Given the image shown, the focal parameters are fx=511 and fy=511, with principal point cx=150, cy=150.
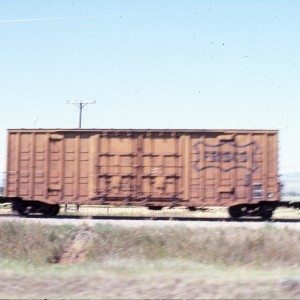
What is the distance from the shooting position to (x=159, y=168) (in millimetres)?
21031

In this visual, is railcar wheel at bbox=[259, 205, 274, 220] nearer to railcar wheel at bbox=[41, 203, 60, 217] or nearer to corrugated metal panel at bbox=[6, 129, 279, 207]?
corrugated metal panel at bbox=[6, 129, 279, 207]

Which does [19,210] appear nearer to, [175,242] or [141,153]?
[141,153]

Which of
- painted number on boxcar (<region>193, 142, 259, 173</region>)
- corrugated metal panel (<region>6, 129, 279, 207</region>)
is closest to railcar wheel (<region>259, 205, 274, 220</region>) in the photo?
corrugated metal panel (<region>6, 129, 279, 207</region>)

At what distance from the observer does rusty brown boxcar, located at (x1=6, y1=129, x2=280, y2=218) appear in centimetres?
2095

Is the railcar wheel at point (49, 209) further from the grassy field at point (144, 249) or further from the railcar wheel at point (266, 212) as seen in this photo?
the railcar wheel at point (266, 212)

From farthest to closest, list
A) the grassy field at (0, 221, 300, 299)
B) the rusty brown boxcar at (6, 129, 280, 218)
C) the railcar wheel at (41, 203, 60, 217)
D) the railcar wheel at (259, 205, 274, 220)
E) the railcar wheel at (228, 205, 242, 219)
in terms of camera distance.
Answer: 1. the railcar wheel at (41, 203, 60, 217)
2. the railcar wheel at (228, 205, 242, 219)
3. the railcar wheel at (259, 205, 274, 220)
4. the rusty brown boxcar at (6, 129, 280, 218)
5. the grassy field at (0, 221, 300, 299)

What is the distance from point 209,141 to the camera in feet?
69.4

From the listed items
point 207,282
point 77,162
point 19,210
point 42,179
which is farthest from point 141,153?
point 207,282

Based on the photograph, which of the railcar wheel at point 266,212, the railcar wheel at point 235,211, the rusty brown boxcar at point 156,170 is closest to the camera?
the rusty brown boxcar at point 156,170

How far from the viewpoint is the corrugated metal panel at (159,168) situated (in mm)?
20953

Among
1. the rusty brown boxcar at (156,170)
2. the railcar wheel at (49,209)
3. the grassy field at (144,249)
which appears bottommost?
the grassy field at (144,249)

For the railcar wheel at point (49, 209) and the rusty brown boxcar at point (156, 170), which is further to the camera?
the railcar wheel at point (49, 209)

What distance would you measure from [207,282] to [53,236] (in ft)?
25.4

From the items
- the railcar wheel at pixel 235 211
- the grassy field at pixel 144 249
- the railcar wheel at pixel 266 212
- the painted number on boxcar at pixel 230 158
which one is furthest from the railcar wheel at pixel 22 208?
the railcar wheel at pixel 266 212
